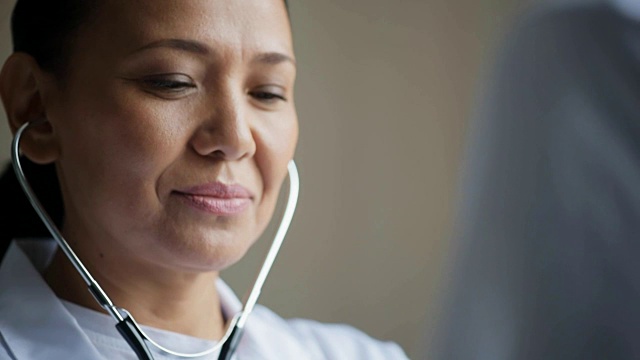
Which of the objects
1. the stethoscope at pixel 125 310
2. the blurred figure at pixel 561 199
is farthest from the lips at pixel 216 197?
the blurred figure at pixel 561 199

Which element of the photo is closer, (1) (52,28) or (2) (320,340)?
Answer: (1) (52,28)

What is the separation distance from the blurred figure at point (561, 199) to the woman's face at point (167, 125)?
2.04ft

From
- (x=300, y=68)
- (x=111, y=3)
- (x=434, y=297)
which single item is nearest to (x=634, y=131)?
(x=111, y=3)

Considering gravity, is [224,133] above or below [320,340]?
above

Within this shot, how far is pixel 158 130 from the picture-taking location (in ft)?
3.28

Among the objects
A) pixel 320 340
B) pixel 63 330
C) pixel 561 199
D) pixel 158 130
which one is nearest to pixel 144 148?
pixel 158 130

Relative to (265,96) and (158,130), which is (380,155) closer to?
(265,96)

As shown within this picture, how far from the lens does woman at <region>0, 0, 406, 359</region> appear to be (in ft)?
3.31

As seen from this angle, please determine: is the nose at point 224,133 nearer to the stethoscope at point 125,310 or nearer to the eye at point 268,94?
the eye at point 268,94

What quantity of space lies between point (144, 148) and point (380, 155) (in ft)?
2.32


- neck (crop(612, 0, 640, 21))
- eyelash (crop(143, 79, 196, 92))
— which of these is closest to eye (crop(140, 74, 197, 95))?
eyelash (crop(143, 79, 196, 92))

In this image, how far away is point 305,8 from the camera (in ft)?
5.05

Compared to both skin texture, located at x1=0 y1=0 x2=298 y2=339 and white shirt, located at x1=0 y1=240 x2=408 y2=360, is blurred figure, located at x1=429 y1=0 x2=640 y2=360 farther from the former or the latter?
white shirt, located at x1=0 y1=240 x2=408 y2=360

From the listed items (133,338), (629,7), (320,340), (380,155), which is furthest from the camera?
(380,155)
